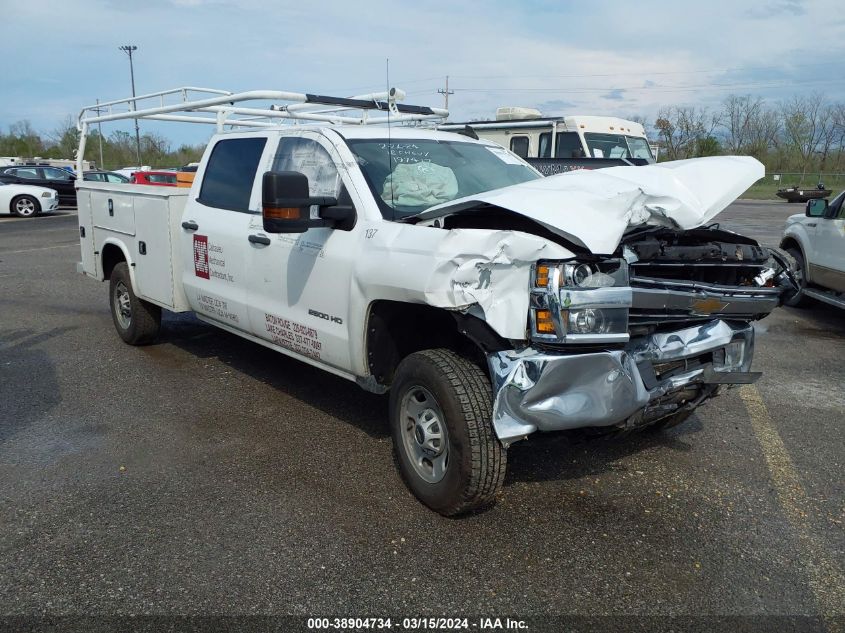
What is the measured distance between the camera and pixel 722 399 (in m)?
5.74

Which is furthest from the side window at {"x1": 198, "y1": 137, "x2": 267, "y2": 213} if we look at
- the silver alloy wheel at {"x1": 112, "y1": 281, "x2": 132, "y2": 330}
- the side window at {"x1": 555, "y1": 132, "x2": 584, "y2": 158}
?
the side window at {"x1": 555, "y1": 132, "x2": 584, "y2": 158}

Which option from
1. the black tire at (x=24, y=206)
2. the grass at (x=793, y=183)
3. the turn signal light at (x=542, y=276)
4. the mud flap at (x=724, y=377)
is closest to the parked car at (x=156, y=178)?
the turn signal light at (x=542, y=276)

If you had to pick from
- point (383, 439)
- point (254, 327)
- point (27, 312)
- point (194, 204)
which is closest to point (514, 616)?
point (383, 439)

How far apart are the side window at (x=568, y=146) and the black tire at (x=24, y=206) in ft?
58.8

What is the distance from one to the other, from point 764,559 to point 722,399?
246cm

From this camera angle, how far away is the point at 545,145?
15758mm

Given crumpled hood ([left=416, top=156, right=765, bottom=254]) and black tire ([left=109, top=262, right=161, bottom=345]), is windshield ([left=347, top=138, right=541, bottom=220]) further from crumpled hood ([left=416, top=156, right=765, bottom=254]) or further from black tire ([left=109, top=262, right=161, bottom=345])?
black tire ([left=109, top=262, right=161, bottom=345])

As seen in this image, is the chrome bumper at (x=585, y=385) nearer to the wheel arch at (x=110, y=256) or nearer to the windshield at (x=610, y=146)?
the wheel arch at (x=110, y=256)

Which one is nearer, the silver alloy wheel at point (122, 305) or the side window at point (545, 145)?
the silver alloy wheel at point (122, 305)

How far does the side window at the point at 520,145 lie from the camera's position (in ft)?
53.0

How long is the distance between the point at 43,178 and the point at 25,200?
354cm

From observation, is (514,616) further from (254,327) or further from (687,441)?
(254,327)

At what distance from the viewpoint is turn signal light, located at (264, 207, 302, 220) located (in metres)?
3.80

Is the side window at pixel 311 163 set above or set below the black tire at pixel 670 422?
above
